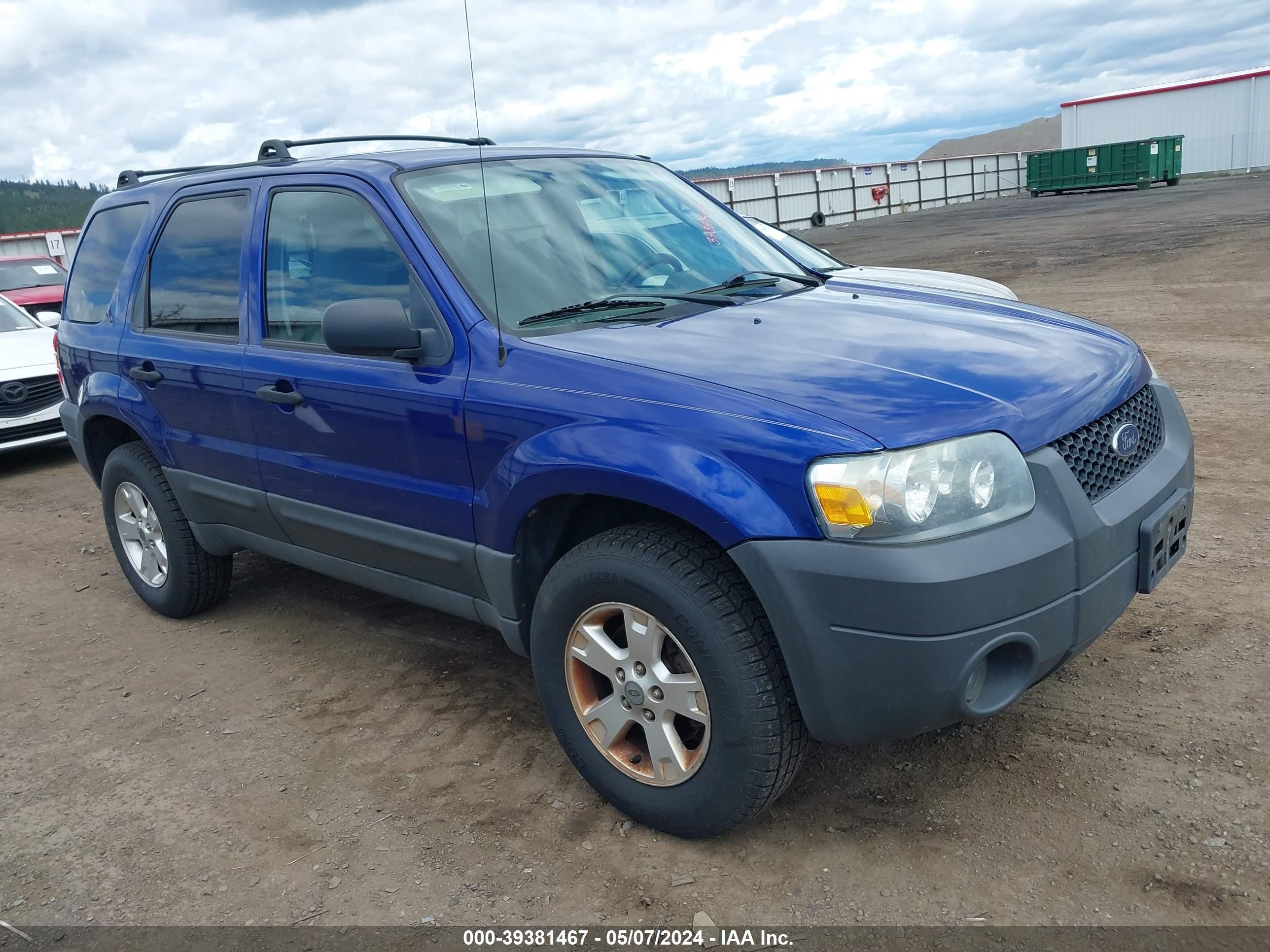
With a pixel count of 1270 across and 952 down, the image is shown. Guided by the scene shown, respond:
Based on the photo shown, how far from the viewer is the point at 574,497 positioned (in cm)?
297

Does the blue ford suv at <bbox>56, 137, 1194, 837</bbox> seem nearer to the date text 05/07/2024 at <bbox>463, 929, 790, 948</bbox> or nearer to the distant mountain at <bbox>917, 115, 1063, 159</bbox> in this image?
the date text 05/07/2024 at <bbox>463, 929, 790, 948</bbox>

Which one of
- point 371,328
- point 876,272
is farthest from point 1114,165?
point 371,328

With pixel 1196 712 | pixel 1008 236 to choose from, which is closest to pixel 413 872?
pixel 1196 712

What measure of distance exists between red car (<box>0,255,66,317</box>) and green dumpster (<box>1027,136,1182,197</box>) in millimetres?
37151

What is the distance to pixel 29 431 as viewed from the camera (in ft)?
27.6

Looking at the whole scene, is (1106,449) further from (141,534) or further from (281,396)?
(141,534)

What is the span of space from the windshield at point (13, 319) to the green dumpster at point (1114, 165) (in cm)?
3935

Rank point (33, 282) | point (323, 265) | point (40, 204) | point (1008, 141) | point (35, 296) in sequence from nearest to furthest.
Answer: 1. point (323, 265)
2. point (35, 296)
3. point (33, 282)
4. point (40, 204)
5. point (1008, 141)

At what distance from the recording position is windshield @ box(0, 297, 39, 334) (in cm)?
953

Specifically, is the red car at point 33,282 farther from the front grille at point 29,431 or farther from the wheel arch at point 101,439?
the wheel arch at point 101,439

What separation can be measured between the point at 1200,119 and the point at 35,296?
5113 centimetres

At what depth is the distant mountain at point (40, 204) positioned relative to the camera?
312ft

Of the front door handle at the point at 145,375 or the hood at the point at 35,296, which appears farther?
the hood at the point at 35,296

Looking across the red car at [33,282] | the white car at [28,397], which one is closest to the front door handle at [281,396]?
the white car at [28,397]
